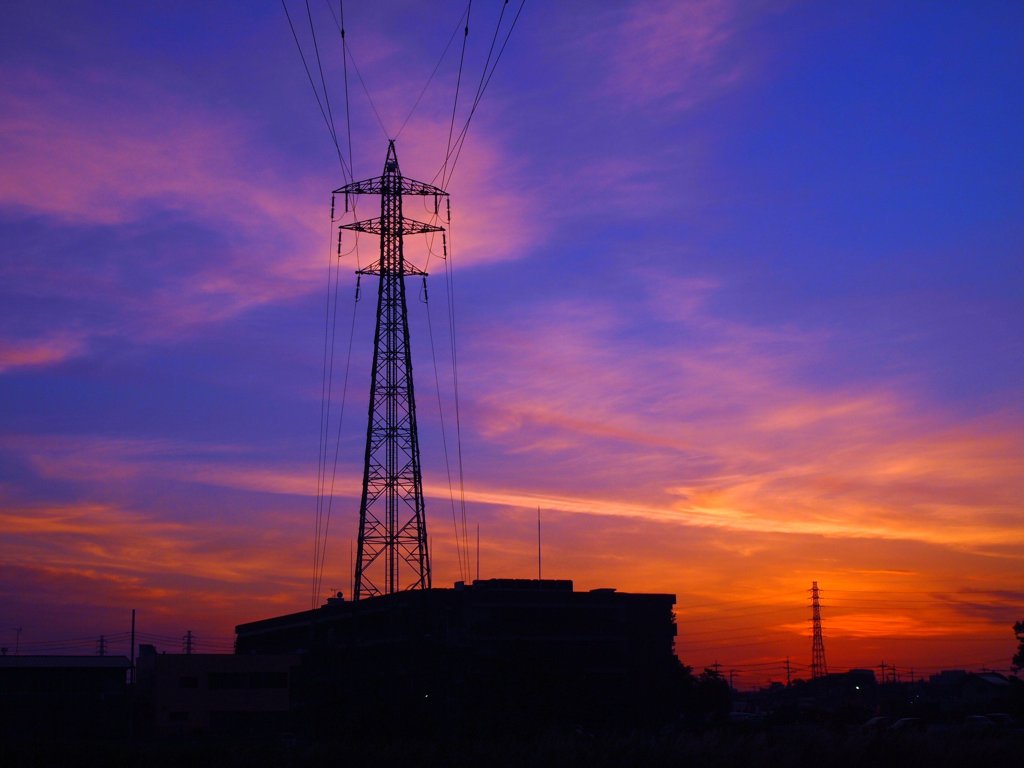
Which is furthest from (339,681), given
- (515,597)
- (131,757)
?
(131,757)

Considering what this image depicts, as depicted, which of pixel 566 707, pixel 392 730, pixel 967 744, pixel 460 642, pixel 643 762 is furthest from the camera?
pixel 460 642

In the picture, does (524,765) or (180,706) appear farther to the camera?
(180,706)

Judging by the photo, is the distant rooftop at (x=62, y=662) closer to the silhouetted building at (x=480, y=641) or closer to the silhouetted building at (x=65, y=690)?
the silhouetted building at (x=65, y=690)

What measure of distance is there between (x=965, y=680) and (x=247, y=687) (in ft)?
299

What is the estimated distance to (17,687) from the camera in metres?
93.4

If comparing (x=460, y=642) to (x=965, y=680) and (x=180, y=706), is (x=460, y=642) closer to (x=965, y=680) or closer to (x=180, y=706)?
(x=180, y=706)

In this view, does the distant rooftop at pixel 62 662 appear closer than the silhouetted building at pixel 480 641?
No

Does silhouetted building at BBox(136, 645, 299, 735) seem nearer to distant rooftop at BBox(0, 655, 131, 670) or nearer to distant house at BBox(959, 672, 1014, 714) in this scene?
distant rooftop at BBox(0, 655, 131, 670)

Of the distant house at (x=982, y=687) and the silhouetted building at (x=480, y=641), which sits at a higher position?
the silhouetted building at (x=480, y=641)

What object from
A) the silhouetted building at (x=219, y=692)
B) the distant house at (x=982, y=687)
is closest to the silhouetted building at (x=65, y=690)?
the silhouetted building at (x=219, y=692)

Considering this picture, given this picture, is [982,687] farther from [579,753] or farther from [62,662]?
[579,753]

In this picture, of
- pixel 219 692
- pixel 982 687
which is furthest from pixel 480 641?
pixel 982 687

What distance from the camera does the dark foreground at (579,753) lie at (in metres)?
33.6

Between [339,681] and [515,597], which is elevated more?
[515,597]
